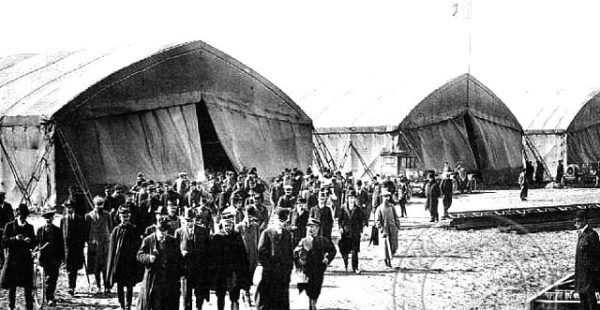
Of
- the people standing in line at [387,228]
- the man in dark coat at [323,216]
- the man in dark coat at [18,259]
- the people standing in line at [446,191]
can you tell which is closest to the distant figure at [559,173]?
the people standing in line at [446,191]

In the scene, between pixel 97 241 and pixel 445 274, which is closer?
pixel 97 241

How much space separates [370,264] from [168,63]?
12.7 metres

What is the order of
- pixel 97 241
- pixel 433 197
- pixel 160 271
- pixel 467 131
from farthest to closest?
pixel 467 131, pixel 433 197, pixel 97 241, pixel 160 271

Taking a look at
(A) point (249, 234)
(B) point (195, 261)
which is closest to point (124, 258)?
(B) point (195, 261)

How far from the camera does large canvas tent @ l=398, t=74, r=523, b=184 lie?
1357 inches

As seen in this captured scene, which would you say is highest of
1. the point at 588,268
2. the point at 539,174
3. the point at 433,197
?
the point at 539,174

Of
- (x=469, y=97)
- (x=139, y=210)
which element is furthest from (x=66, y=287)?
(x=469, y=97)

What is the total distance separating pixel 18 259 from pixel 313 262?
4164mm

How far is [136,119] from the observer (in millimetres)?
24000

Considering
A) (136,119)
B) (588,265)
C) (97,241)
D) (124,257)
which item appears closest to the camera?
(588,265)

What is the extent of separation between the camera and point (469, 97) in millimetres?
37844

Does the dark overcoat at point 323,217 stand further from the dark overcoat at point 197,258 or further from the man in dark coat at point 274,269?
the dark overcoat at point 197,258

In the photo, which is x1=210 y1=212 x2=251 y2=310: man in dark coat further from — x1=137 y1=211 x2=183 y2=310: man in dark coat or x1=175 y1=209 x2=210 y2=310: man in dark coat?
x1=137 y1=211 x2=183 y2=310: man in dark coat

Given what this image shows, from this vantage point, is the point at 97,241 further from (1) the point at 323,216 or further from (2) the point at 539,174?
(2) the point at 539,174
